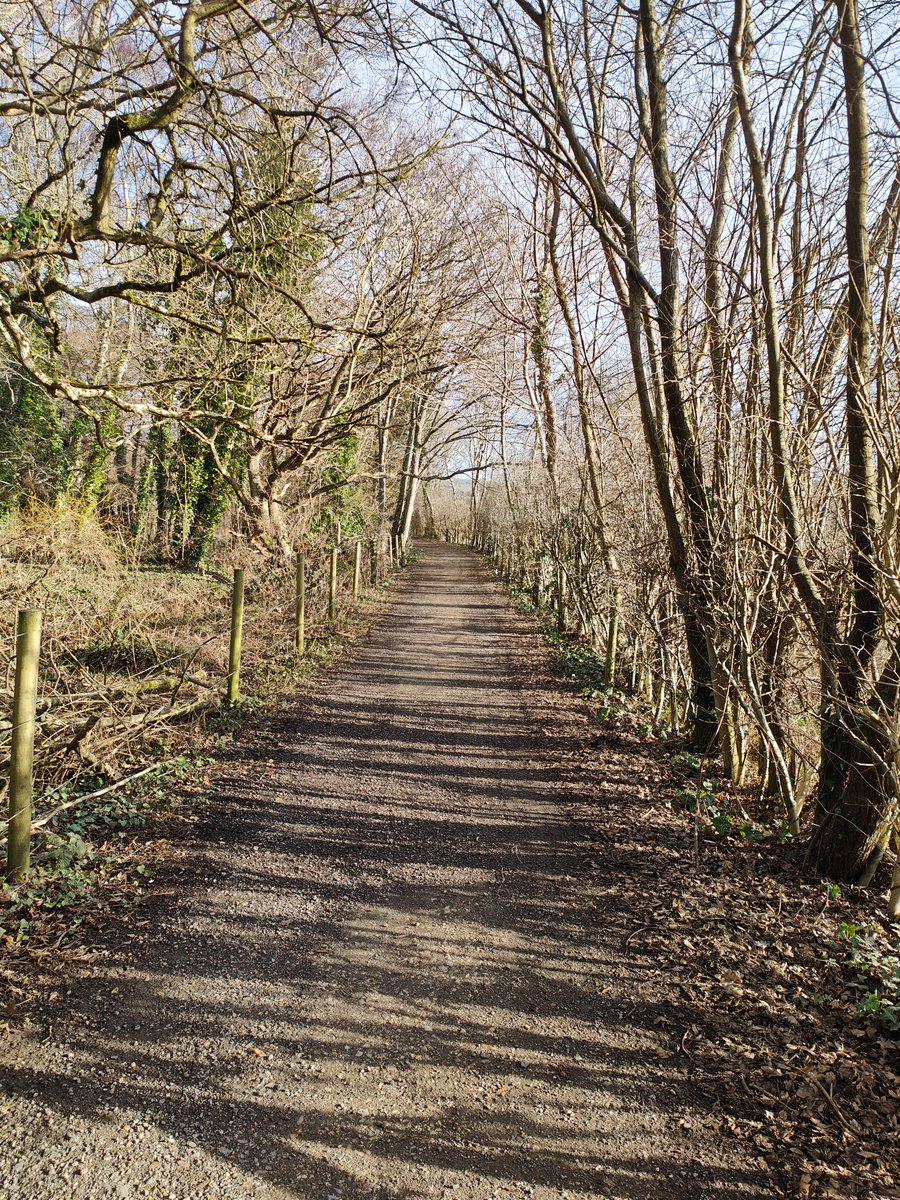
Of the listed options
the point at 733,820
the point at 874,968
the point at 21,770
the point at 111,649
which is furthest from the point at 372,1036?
the point at 111,649

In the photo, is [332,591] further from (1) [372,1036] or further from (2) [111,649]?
(1) [372,1036]

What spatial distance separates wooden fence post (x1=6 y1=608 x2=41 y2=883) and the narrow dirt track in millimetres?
792

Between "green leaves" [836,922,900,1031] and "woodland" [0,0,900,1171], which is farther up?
"woodland" [0,0,900,1171]

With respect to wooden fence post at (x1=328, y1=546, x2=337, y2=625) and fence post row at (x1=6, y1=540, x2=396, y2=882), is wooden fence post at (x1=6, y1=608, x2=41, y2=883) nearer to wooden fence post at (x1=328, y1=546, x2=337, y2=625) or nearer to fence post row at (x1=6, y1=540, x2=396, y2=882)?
fence post row at (x1=6, y1=540, x2=396, y2=882)

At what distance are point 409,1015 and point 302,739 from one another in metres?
4.28

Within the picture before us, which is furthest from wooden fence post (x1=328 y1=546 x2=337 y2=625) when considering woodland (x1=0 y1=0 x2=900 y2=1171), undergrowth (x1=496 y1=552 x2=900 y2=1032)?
undergrowth (x1=496 y1=552 x2=900 y2=1032)

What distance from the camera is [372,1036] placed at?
3.25 metres

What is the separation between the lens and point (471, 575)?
29.5 m

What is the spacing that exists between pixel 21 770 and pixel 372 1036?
7.96 ft

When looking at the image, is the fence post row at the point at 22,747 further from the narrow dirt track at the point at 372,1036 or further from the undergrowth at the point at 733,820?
the undergrowth at the point at 733,820

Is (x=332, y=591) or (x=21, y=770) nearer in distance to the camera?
(x=21, y=770)

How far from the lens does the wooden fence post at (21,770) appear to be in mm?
4125

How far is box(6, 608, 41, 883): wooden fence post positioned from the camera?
4.12 m

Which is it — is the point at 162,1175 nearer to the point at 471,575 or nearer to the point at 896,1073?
the point at 896,1073
